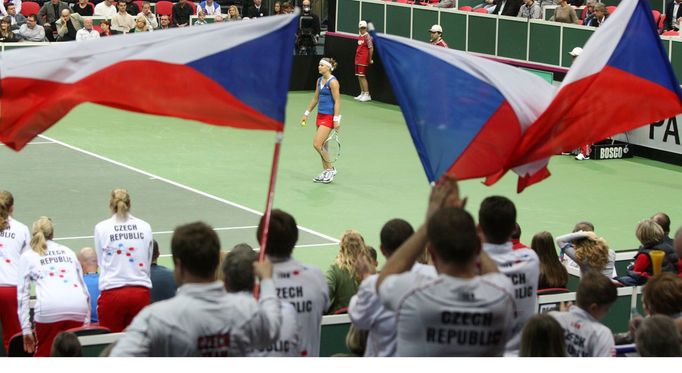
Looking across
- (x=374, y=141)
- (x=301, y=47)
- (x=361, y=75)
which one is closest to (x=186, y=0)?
(x=301, y=47)

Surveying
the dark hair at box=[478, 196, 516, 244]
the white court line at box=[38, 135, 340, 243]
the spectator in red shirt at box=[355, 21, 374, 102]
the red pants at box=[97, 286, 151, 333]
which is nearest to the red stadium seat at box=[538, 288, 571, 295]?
the dark hair at box=[478, 196, 516, 244]

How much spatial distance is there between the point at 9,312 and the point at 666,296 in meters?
6.12

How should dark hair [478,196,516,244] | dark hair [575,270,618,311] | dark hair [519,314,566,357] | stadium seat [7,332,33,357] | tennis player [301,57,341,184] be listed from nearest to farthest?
dark hair [519,314,566,357] → dark hair [478,196,516,244] → dark hair [575,270,618,311] → stadium seat [7,332,33,357] → tennis player [301,57,341,184]

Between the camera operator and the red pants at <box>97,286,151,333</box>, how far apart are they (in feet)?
76.3

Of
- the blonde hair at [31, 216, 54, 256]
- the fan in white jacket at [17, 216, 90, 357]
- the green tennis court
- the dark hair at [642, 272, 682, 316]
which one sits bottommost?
the green tennis court

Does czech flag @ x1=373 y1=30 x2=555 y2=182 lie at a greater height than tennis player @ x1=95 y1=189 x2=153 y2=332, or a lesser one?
greater

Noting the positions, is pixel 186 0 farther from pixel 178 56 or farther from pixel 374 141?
pixel 178 56

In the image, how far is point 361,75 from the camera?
3188 centimetres

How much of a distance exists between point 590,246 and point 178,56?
4511 millimetres

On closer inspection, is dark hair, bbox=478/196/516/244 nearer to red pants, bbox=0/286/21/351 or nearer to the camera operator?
red pants, bbox=0/286/21/351

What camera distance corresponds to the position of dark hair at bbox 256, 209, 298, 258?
A: 690 cm

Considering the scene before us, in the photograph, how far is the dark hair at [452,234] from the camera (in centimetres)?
573

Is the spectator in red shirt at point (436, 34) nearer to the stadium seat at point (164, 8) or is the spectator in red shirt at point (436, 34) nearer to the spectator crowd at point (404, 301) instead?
the stadium seat at point (164, 8)

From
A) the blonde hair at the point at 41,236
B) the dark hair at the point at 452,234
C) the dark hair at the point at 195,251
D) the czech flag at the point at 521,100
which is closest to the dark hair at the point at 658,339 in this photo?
the dark hair at the point at 452,234
